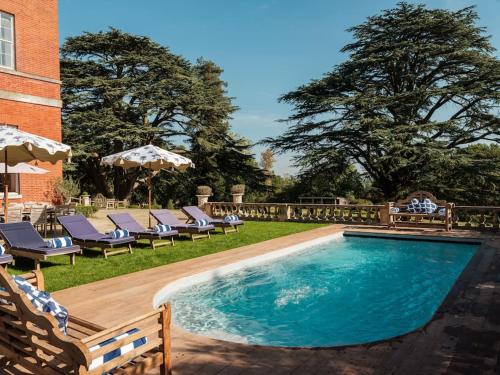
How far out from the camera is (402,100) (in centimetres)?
2294

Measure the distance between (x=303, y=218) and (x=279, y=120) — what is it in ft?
32.8

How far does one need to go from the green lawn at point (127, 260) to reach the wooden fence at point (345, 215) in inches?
165

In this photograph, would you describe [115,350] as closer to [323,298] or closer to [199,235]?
[323,298]

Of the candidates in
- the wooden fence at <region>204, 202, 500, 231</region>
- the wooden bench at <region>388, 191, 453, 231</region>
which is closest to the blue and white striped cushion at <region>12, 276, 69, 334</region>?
the wooden bench at <region>388, 191, 453, 231</region>

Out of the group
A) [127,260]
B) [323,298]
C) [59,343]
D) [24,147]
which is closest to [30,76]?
[24,147]

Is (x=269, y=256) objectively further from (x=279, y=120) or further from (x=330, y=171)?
(x=279, y=120)

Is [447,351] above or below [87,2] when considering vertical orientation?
below

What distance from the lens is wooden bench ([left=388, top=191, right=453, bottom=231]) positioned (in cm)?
1420

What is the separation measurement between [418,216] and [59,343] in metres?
14.2

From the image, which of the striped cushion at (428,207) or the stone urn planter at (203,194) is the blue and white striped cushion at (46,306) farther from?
the stone urn planter at (203,194)

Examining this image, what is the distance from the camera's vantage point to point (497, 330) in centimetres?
471

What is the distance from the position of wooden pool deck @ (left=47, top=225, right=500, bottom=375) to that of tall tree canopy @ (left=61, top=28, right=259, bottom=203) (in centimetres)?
2285

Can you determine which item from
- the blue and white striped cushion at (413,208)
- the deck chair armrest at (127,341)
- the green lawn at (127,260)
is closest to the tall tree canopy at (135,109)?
the green lawn at (127,260)

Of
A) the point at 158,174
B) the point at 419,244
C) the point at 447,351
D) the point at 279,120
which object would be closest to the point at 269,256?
the point at 419,244
